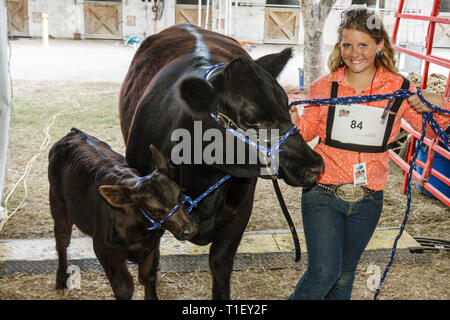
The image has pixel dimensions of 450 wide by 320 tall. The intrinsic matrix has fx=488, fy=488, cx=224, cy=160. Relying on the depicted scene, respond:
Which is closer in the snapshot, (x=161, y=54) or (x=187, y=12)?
(x=161, y=54)

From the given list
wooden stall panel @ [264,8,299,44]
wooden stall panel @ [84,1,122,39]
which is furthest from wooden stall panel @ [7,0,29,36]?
wooden stall panel @ [264,8,299,44]

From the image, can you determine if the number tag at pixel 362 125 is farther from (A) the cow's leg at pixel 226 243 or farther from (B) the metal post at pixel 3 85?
(B) the metal post at pixel 3 85

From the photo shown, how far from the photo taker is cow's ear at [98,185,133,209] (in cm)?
227

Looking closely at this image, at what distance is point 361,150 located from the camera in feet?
7.72

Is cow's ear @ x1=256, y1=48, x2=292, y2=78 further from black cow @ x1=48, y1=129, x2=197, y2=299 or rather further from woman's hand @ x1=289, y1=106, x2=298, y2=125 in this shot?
black cow @ x1=48, y1=129, x2=197, y2=299

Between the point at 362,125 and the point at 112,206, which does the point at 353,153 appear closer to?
the point at 362,125

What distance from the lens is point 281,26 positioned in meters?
21.9

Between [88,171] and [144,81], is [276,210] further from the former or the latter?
[88,171]

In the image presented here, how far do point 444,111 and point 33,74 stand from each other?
11.5 meters

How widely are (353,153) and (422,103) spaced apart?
15.8 inches

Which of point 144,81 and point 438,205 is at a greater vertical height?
point 144,81

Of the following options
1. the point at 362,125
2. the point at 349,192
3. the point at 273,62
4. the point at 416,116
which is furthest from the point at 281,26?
the point at 349,192

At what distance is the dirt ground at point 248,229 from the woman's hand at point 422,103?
160 cm
